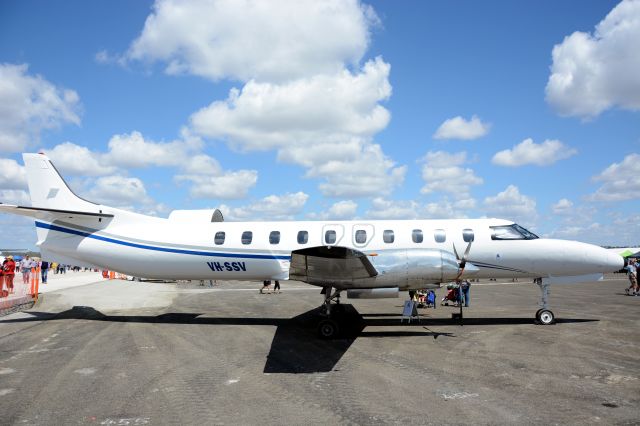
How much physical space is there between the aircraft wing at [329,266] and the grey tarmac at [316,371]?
1640mm

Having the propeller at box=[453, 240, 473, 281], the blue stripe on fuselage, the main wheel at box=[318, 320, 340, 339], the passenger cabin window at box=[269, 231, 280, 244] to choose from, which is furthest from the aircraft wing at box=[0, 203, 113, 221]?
the propeller at box=[453, 240, 473, 281]

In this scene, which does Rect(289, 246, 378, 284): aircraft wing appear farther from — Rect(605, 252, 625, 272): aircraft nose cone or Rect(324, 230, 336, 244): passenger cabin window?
Rect(605, 252, 625, 272): aircraft nose cone

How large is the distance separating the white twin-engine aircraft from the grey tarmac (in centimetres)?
158

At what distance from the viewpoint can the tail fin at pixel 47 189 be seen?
1600cm

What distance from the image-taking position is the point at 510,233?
1391 centimetres

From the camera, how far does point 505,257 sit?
538 inches

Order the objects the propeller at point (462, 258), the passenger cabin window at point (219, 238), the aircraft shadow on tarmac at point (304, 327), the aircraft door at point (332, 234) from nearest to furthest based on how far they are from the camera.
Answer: the aircraft shadow on tarmac at point (304, 327) → the propeller at point (462, 258) → the aircraft door at point (332, 234) → the passenger cabin window at point (219, 238)

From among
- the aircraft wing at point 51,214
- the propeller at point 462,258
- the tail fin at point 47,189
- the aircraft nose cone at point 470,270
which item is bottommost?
the aircraft nose cone at point 470,270

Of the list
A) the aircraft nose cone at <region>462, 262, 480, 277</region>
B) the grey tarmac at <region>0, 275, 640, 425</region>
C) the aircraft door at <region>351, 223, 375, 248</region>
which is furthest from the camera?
the aircraft door at <region>351, 223, 375, 248</region>

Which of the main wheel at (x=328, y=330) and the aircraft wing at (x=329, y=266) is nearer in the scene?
the aircraft wing at (x=329, y=266)

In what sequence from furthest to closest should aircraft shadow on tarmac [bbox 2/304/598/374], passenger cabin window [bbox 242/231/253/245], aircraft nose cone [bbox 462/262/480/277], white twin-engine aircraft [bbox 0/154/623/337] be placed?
passenger cabin window [bbox 242/231/253/245] → aircraft nose cone [bbox 462/262/480/277] → white twin-engine aircraft [bbox 0/154/623/337] → aircraft shadow on tarmac [bbox 2/304/598/374]

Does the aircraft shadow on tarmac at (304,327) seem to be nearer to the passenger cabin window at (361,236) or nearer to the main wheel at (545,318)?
the main wheel at (545,318)

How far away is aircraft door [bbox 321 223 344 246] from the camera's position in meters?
13.8

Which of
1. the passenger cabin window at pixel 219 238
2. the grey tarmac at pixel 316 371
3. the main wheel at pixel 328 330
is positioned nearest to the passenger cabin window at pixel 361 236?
the grey tarmac at pixel 316 371
